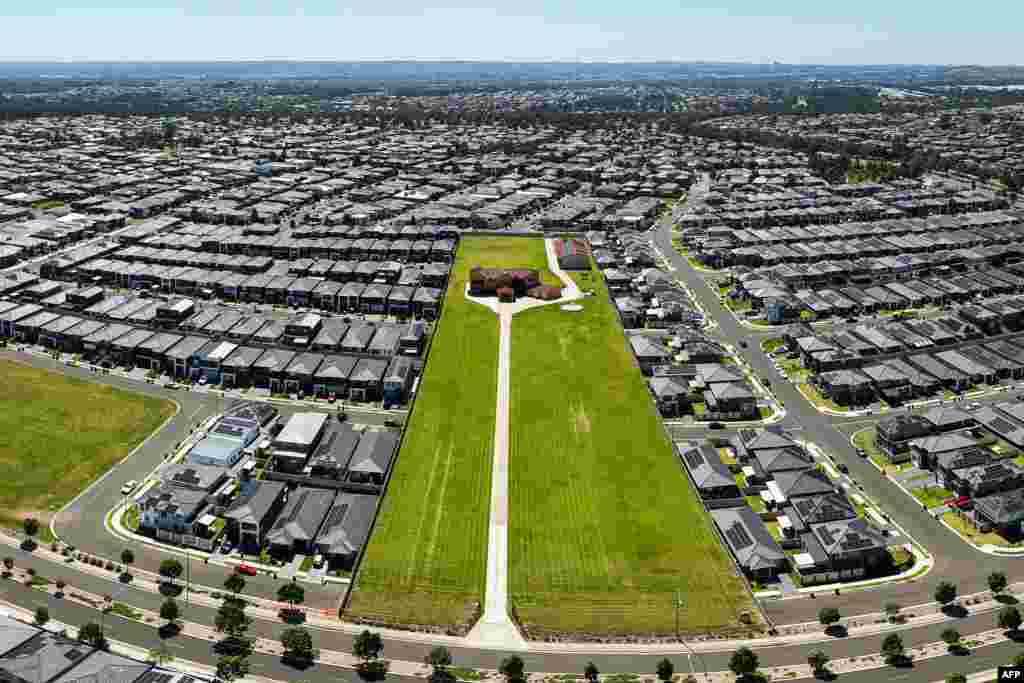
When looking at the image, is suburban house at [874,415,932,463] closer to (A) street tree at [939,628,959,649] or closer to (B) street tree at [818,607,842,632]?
(A) street tree at [939,628,959,649]

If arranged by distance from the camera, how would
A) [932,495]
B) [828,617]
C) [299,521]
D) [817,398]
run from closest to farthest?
[828,617]
[299,521]
[932,495]
[817,398]

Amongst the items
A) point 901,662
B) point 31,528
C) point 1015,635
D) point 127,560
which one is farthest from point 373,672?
point 1015,635

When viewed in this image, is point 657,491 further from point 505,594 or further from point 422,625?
point 422,625

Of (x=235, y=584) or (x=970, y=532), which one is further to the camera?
(x=970, y=532)

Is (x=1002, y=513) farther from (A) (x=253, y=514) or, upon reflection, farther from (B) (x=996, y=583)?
(A) (x=253, y=514)

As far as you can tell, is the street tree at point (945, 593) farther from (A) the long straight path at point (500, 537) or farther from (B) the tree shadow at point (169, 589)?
(B) the tree shadow at point (169, 589)

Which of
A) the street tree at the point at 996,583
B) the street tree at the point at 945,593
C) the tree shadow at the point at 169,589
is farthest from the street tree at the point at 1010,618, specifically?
the tree shadow at the point at 169,589

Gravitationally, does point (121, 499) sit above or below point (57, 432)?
below
